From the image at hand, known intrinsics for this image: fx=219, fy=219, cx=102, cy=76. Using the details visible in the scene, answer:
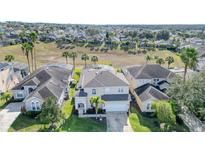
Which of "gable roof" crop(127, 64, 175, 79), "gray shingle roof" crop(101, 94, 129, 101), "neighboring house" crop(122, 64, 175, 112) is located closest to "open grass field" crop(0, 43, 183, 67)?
"gable roof" crop(127, 64, 175, 79)

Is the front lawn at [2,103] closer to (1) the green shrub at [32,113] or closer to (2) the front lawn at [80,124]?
(1) the green shrub at [32,113]

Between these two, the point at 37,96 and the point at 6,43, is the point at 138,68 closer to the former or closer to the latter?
the point at 37,96

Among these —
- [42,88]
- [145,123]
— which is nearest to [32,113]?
[42,88]

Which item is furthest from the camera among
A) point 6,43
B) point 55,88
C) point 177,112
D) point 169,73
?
point 6,43

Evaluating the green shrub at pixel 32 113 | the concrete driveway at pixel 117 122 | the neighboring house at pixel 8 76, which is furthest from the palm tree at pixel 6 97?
the concrete driveway at pixel 117 122

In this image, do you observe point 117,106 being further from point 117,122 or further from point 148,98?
point 148,98

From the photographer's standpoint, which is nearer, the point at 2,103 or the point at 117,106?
the point at 117,106
